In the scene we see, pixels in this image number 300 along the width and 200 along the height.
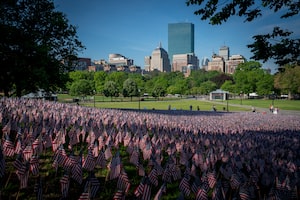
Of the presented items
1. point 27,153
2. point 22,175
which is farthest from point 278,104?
point 22,175

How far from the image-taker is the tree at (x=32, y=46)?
22.8m

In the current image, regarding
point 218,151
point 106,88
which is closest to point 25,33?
point 218,151

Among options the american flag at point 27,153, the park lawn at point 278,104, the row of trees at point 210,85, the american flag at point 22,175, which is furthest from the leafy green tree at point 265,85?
the american flag at point 22,175

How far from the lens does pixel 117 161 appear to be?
4.90 m

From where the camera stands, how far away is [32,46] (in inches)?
880

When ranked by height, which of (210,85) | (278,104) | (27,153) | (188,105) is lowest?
(278,104)

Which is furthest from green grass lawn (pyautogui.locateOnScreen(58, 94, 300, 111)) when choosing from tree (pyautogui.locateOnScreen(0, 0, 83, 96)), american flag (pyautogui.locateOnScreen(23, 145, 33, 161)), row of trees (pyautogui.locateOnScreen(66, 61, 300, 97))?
american flag (pyautogui.locateOnScreen(23, 145, 33, 161))

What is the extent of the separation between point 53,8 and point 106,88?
49.4m

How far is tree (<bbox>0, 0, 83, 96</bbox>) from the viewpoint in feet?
74.9

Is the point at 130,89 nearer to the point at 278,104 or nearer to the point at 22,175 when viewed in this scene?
the point at 278,104

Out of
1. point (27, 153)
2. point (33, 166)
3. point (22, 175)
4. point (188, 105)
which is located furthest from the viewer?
point (188, 105)

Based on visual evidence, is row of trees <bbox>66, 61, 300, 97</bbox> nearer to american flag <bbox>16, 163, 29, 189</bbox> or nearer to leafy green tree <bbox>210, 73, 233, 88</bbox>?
leafy green tree <bbox>210, 73, 233, 88</bbox>

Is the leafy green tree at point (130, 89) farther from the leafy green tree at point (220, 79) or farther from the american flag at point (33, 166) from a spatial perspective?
the american flag at point (33, 166)

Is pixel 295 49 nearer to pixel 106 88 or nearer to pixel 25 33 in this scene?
pixel 25 33
